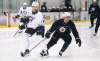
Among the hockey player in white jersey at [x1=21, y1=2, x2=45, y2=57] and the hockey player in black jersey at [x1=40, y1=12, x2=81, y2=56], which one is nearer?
the hockey player in black jersey at [x1=40, y1=12, x2=81, y2=56]

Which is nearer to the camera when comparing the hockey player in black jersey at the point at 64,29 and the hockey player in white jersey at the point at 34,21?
the hockey player in black jersey at the point at 64,29

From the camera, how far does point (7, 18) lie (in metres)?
20.2

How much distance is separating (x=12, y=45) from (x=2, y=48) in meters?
0.78

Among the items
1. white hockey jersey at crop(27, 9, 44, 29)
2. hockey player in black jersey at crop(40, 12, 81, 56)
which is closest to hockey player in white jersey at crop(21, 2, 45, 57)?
white hockey jersey at crop(27, 9, 44, 29)

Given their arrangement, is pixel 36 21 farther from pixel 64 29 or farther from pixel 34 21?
pixel 64 29

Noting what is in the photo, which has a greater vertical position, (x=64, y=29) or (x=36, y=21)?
(x=36, y=21)

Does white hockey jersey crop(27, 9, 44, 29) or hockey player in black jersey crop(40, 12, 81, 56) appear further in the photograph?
white hockey jersey crop(27, 9, 44, 29)

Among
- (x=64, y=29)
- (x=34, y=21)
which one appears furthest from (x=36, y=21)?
(x=64, y=29)

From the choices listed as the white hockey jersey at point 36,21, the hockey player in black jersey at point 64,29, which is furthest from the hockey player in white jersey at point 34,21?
the hockey player in black jersey at point 64,29

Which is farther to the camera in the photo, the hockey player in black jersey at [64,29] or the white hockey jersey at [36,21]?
the white hockey jersey at [36,21]

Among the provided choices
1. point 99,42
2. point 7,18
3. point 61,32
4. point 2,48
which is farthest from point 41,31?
point 7,18

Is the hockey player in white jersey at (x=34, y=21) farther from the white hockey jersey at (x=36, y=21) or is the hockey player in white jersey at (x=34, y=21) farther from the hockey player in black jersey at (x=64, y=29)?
the hockey player in black jersey at (x=64, y=29)

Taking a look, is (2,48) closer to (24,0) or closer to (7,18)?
(7,18)

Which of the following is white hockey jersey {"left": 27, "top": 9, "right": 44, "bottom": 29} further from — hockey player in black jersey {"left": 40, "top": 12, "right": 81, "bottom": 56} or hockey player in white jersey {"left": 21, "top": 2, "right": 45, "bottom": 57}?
hockey player in black jersey {"left": 40, "top": 12, "right": 81, "bottom": 56}
